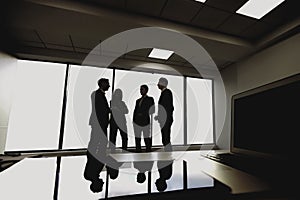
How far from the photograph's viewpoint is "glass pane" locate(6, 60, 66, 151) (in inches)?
160

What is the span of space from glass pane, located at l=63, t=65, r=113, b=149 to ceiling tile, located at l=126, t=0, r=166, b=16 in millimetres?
2251

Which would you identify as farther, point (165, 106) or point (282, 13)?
point (282, 13)

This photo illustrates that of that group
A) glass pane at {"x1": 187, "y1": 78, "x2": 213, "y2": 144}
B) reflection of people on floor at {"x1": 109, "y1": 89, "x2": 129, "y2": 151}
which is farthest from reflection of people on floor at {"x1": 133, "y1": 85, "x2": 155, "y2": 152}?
glass pane at {"x1": 187, "y1": 78, "x2": 213, "y2": 144}

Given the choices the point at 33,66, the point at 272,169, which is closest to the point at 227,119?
the point at 272,169

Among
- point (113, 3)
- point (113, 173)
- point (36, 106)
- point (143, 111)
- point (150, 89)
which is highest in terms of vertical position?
point (113, 3)

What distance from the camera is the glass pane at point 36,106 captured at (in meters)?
4.07

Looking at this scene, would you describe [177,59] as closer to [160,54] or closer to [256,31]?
[160,54]

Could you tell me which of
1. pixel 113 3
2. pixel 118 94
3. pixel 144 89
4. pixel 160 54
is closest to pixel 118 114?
pixel 118 94

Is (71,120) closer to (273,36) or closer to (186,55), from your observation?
(186,55)

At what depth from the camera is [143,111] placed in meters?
2.72

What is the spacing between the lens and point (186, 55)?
4348 mm

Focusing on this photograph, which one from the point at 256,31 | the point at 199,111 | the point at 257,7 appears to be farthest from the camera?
the point at 199,111

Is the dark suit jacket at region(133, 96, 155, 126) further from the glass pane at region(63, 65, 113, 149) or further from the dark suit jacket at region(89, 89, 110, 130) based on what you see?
the glass pane at region(63, 65, 113, 149)

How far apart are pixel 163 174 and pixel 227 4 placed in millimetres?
2967
